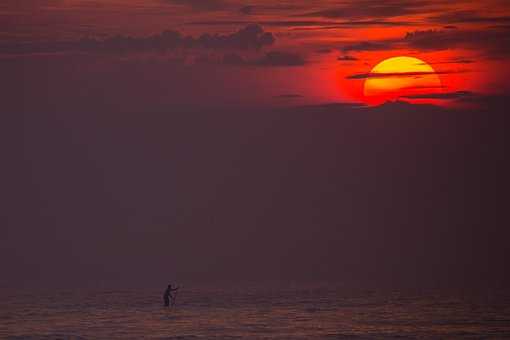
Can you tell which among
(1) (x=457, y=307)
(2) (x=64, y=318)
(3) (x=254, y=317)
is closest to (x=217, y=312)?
(3) (x=254, y=317)

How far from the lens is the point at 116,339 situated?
50344 mm

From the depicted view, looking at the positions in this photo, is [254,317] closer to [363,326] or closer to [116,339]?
[363,326]

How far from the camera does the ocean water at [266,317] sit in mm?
52812

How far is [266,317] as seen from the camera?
62094 mm

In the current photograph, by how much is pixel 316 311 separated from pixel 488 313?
33.7 feet

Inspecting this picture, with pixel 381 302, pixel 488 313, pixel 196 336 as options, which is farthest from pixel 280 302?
pixel 196 336

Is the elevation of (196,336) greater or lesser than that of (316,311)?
lesser

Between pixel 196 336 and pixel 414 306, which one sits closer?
pixel 196 336

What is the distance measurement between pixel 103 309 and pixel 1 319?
10460 mm

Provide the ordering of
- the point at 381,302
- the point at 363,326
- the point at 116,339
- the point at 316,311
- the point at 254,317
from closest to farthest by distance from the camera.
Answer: the point at 116,339, the point at 363,326, the point at 254,317, the point at 316,311, the point at 381,302

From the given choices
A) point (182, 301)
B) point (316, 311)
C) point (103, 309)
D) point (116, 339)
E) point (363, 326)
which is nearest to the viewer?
point (116, 339)

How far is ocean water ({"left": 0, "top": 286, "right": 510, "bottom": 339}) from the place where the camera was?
5281 centimetres

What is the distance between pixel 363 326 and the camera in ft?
185

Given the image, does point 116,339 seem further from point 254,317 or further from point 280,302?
point 280,302
